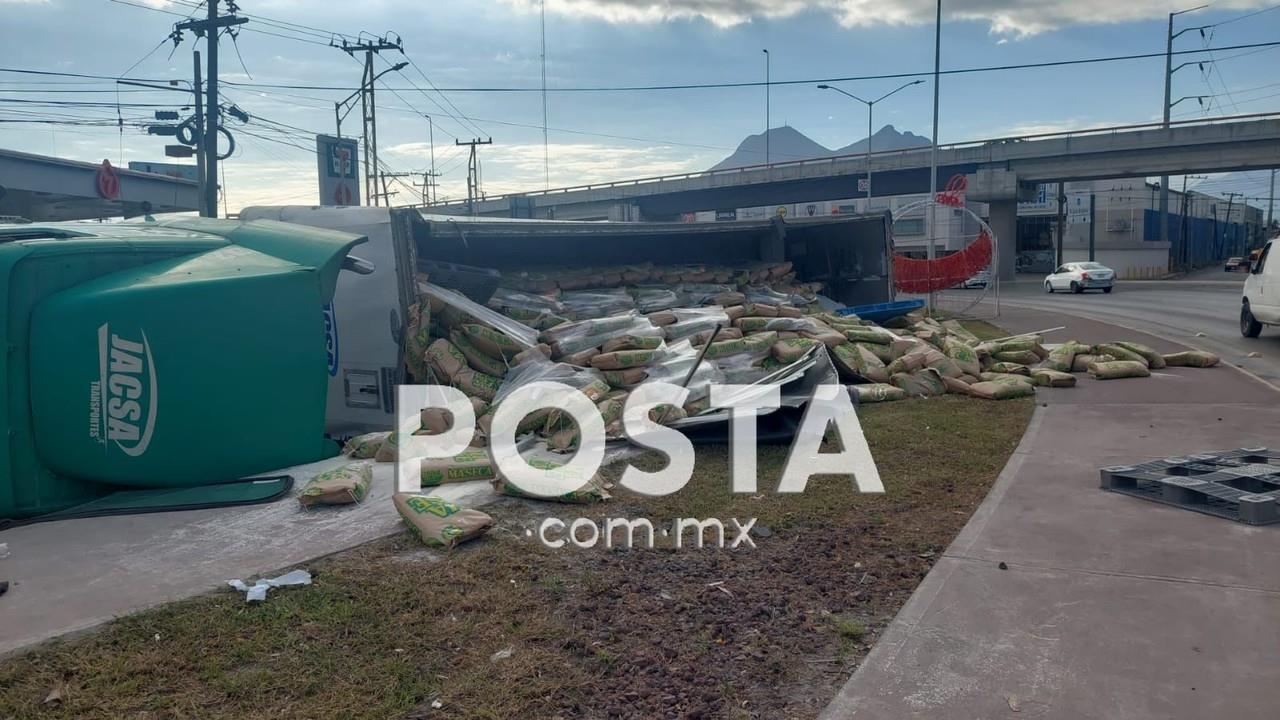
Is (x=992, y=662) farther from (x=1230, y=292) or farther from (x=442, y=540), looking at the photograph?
(x=1230, y=292)

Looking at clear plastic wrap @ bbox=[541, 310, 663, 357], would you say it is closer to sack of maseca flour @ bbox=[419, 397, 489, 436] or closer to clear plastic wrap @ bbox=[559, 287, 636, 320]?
clear plastic wrap @ bbox=[559, 287, 636, 320]

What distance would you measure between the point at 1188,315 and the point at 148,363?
24160 millimetres

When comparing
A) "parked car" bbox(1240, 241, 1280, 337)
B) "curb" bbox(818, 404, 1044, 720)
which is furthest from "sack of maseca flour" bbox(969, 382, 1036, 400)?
"parked car" bbox(1240, 241, 1280, 337)

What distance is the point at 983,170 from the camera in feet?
162

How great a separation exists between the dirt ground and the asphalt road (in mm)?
9221

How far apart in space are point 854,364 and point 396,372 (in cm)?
525

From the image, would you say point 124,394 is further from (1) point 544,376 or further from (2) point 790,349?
(2) point 790,349

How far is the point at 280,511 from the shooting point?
6.28 metres

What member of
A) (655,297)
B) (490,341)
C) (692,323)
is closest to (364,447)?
(490,341)

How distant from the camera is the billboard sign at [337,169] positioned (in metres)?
24.9

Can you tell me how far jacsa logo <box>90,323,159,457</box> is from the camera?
6105 millimetres

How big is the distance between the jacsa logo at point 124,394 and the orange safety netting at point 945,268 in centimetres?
1845

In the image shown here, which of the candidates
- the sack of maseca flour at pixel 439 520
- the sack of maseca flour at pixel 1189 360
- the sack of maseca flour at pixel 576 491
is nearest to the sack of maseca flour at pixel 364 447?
the sack of maseca flour at pixel 576 491

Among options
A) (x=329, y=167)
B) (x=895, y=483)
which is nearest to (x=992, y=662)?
(x=895, y=483)
